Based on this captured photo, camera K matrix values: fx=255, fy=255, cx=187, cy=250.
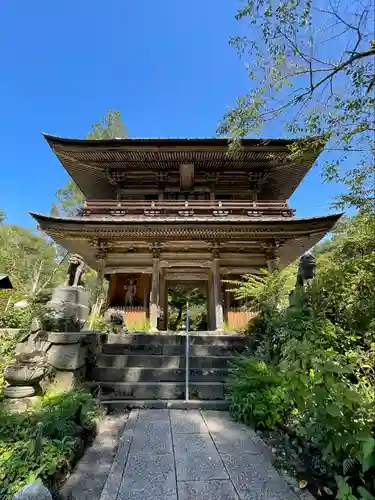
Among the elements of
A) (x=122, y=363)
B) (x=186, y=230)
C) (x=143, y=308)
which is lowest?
(x=122, y=363)

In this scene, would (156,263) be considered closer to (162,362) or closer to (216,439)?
(162,362)

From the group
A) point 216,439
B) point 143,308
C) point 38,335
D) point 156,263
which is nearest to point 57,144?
point 156,263

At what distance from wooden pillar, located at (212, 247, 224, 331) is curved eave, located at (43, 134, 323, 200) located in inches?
159

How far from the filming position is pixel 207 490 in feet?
7.35

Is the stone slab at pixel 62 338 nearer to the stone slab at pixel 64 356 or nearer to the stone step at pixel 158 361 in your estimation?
the stone slab at pixel 64 356

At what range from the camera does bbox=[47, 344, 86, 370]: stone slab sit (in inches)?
161

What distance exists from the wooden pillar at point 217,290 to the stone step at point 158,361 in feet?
9.60

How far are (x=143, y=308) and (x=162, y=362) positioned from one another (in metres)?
4.08

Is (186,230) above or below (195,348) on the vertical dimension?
above

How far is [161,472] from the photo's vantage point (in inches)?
97.4

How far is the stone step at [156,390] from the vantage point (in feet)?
14.9

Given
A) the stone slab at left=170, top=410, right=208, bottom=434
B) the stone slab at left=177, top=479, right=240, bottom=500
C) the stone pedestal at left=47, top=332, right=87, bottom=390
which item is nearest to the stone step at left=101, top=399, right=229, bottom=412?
the stone slab at left=170, top=410, right=208, bottom=434

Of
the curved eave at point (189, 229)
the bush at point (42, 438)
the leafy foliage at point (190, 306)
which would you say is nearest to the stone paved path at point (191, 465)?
the bush at point (42, 438)

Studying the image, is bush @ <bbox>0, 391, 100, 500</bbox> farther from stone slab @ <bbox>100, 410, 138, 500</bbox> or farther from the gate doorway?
the gate doorway
